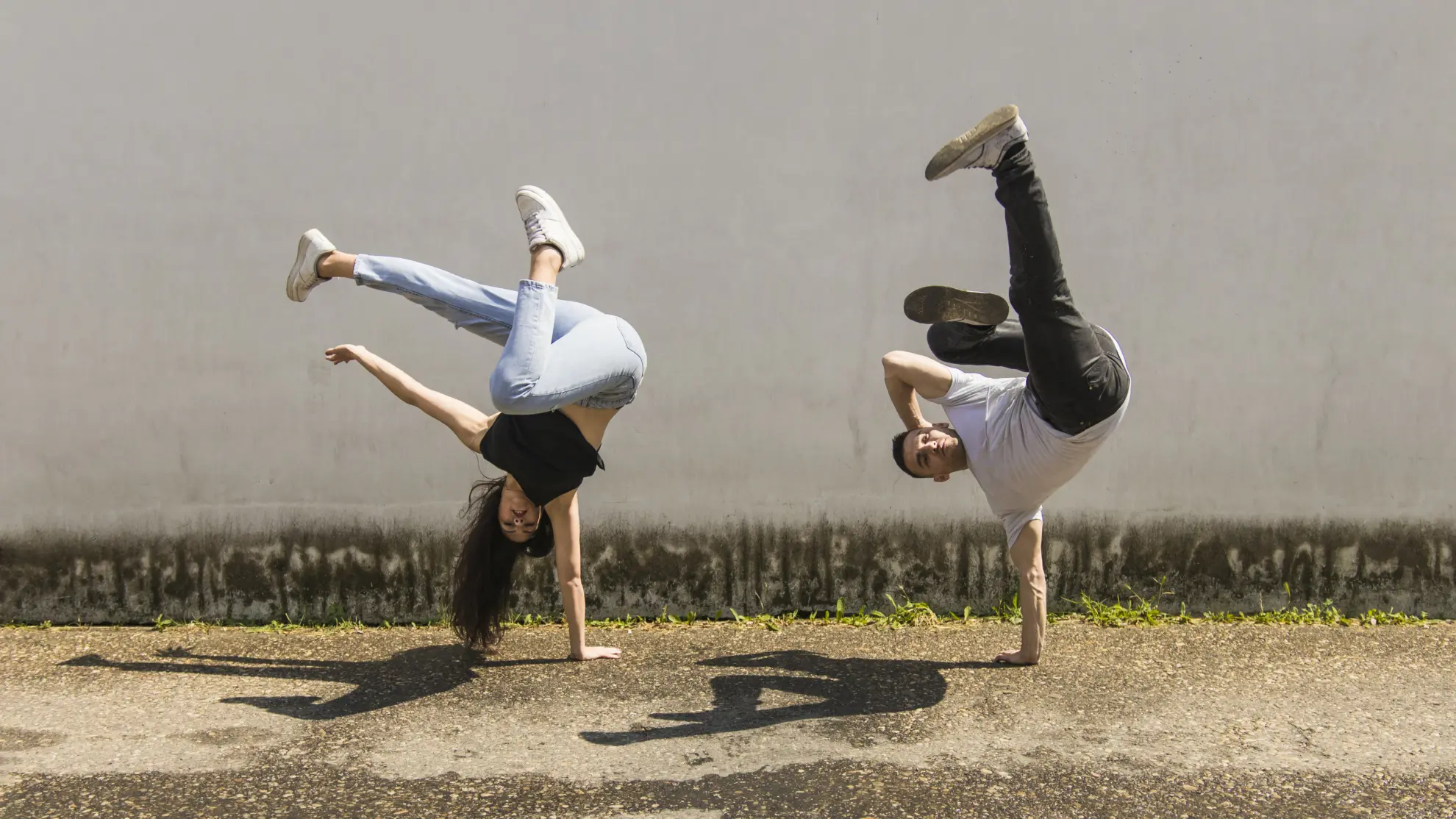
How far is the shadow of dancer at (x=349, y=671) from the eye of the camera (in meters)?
3.32

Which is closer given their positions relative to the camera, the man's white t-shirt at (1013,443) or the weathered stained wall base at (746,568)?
the man's white t-shirt at (1013,443)

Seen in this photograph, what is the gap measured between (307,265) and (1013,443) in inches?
92.2

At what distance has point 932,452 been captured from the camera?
134 inches

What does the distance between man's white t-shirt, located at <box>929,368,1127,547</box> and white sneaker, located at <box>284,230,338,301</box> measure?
2090 mm

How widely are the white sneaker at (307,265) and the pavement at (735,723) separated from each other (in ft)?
4.41

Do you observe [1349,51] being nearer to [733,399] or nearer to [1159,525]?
[1159,525]

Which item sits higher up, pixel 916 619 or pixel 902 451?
pixel 902 451

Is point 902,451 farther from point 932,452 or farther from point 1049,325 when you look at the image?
point 1049,325

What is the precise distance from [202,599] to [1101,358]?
3.54 meters

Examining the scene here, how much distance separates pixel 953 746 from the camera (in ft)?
9.52

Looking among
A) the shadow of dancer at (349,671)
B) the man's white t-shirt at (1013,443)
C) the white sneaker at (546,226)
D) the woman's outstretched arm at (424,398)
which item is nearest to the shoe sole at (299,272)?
the woman's outstretched arm at (424,398)

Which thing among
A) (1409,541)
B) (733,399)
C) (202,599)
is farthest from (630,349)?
(1409,541)

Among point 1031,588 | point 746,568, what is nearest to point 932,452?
point 1031,588

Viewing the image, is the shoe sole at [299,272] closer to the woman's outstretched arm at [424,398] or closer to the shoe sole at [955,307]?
the woman's outstretched arm at [424,398]
